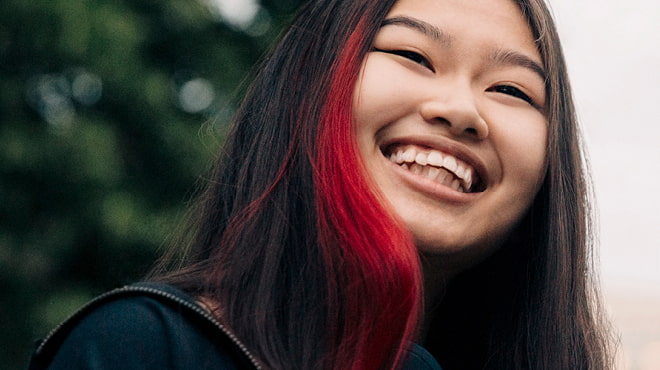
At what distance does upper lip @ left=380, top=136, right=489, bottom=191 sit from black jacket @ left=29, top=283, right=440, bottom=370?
0.51 metres

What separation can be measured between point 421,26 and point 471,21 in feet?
0.31

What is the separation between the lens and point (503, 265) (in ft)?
6.48

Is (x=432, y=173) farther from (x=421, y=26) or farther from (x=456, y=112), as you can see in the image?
(x=421, y=26)

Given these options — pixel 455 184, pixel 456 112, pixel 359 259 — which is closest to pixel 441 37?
pixel 456 112

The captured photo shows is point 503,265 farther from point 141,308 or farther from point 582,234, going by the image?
point 141,308

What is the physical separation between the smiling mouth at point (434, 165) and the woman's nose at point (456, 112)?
50 millimetres

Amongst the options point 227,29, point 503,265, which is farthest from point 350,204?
point 227,29

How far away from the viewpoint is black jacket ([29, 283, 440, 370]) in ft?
4.05

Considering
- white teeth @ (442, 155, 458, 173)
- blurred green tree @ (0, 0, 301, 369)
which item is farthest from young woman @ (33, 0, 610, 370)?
blurred green tree @ (0, 0, 301, 369)

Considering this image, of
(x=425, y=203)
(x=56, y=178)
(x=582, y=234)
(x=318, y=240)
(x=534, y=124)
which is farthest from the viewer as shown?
(x=56, y=178)

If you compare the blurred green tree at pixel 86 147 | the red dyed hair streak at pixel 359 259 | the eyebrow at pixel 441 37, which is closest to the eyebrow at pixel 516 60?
the eyebrow at pixel 441 37

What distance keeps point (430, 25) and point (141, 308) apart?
0.75 metres

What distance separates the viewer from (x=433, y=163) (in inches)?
64.4

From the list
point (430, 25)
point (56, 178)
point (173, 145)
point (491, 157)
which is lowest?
point (56, 178)
